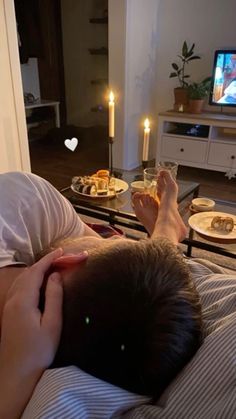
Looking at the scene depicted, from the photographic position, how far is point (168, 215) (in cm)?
106

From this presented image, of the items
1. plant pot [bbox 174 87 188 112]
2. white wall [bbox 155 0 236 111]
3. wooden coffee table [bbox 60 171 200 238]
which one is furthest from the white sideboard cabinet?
wooden coffee table [bbox 60 171 200 238]

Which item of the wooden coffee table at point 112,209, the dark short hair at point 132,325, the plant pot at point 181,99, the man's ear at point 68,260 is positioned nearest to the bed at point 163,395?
the dark short hair at point 132,325

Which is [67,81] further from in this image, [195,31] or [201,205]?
[201,205]

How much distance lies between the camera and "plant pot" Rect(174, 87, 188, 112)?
3.17 meters

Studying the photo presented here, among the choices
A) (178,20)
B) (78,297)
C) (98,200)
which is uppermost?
(178,20)

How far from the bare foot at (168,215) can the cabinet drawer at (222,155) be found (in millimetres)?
1909

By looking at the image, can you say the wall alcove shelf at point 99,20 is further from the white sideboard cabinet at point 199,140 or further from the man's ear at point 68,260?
the man's ear at point 68,260

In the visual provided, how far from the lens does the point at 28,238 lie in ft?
2.26

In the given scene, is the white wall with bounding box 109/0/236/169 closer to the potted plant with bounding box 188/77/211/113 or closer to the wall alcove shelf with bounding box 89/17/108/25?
the potted plant with bounding box 188/77/211/113

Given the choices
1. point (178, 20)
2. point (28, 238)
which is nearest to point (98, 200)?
point (28, 238)

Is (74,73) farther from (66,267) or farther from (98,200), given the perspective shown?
(66,267)

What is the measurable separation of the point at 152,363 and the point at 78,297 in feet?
0.38

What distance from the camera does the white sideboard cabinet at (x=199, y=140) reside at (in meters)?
2.96

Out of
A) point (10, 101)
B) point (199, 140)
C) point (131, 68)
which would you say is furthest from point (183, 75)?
point (10, 101)
